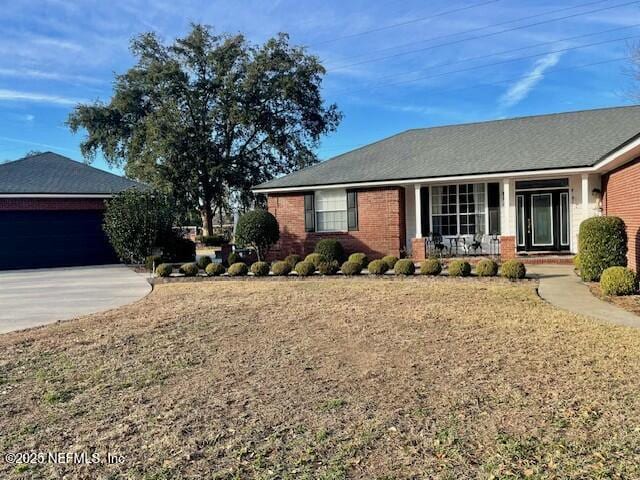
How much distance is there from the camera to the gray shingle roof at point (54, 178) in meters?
21.0

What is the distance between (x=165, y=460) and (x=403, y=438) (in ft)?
5.74

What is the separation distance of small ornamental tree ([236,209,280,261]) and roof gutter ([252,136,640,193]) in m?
1.91

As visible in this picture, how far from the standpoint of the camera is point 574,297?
31.3 feet

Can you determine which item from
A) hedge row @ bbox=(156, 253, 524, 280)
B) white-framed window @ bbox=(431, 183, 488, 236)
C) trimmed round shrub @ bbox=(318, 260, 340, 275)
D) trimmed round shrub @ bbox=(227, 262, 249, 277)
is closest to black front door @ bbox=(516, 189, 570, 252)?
white-framed window @ bbox=(431, 183, 488, 236)

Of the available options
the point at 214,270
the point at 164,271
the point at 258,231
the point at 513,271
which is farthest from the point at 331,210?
the point at 513,271

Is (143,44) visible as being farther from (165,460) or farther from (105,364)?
(165,460)

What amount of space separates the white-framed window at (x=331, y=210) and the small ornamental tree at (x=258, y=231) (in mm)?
1906

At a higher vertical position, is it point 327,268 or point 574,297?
point 327,268

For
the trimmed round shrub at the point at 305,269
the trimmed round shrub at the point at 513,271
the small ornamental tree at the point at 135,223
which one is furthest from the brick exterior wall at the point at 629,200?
the small ornamental tree at the point at 135,223

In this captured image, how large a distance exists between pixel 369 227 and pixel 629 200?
8.28m

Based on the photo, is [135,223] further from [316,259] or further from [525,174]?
[525,174]

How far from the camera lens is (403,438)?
3.79m

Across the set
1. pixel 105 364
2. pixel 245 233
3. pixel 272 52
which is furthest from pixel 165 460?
pixel 272 52

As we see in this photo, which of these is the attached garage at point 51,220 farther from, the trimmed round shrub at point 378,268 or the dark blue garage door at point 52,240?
the trimmed round shrub at point 378,268
